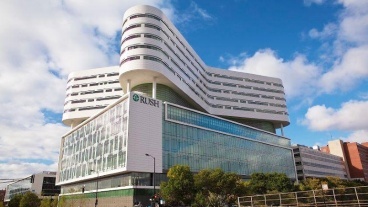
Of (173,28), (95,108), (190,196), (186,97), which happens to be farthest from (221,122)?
(95,108)

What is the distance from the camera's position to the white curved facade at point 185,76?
82.6 m

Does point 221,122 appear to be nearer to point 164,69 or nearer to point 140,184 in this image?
point 164,69

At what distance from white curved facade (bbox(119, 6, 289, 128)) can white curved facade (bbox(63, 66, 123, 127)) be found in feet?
70.4

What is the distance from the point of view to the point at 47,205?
61.1 meters

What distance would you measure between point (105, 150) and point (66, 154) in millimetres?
34314

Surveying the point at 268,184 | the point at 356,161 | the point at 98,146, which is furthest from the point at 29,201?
the point at 356,161

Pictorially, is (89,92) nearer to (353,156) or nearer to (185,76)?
(185,76)

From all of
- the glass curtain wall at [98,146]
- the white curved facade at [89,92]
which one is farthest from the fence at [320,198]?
the white curved facade at [89,92]

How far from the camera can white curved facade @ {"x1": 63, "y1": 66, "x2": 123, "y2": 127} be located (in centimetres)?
11094

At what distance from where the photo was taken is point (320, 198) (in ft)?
89.6

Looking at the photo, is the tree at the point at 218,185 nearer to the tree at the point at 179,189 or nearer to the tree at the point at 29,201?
the tree at the point at 179,189

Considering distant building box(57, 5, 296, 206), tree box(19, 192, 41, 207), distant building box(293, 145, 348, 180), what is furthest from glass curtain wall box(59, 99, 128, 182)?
distant building box(293, 145, 348, 180)

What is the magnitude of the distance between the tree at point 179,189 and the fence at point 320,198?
77.2ft

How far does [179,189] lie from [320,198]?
31010 millimetres
